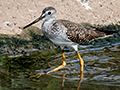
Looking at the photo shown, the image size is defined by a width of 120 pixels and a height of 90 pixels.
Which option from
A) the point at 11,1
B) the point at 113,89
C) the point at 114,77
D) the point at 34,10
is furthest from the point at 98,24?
the point at 113,89

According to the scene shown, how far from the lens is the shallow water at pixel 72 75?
6949mm

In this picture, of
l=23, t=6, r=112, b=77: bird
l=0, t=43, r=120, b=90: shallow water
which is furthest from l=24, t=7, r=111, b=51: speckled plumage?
l=0, t=43, r=120, b=90: shallow water

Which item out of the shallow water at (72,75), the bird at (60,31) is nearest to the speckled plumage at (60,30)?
the bird at (60,31)

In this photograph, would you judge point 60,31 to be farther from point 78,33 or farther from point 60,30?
point 78,33

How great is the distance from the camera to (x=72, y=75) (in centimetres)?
777

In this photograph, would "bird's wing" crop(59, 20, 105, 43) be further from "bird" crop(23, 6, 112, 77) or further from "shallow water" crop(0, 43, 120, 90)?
"shallow water" crop(0, 43, 120, 90)

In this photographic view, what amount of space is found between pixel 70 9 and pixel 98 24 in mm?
1415

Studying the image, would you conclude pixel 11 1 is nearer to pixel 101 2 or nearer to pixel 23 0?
pixel 23 0

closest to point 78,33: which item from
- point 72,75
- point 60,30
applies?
point 60,30

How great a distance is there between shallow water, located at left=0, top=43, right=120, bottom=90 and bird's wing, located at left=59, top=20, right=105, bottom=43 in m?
0.84

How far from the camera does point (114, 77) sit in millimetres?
7496

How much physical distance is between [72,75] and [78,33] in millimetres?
1447

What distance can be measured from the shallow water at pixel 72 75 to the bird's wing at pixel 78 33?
84 cm

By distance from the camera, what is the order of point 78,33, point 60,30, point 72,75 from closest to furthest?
point 72,75, point 60,30, point 78,33
